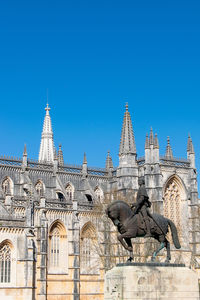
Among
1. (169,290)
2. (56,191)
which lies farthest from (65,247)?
(169,290)

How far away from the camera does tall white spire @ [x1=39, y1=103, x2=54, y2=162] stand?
79.4m

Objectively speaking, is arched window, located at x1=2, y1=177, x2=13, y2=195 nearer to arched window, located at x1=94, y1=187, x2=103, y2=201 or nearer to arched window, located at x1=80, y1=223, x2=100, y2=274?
arched window, located at x1=80, y1=223, x2=100, y2=274

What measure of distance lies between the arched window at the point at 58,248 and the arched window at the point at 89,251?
2.64 metres

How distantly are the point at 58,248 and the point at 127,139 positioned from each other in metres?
14.5

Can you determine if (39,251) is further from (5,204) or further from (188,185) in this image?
(188,185)

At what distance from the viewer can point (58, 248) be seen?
190ft

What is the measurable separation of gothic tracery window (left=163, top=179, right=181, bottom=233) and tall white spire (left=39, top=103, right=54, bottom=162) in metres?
20.0

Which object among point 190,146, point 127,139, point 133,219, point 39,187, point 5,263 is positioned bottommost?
point 133,219

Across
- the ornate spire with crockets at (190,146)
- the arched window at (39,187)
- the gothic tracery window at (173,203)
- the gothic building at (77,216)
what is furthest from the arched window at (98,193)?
the ornate spire with crockets at (190,146)

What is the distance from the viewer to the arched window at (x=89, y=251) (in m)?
60.0

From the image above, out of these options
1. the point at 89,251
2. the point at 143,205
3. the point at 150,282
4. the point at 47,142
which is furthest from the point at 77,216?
the point at 150,282

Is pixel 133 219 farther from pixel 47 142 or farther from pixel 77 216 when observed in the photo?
pixel 47 142

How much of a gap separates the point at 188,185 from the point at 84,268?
51.7ft

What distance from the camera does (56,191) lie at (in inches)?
2512
